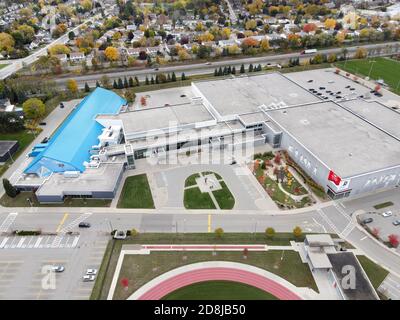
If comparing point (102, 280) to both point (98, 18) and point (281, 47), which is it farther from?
point (98, 18)

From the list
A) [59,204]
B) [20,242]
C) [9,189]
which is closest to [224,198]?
[59,204]

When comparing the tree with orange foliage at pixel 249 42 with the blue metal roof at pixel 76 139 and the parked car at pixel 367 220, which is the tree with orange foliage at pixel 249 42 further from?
the parked car at pixel 367 220

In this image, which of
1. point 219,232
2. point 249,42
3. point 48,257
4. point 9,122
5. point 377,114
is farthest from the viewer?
point 249,42

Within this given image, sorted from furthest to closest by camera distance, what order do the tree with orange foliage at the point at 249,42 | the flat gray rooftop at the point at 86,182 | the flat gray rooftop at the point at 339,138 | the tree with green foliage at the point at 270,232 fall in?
the tree with orange foliage at the point at 249,42, the flat gray rooftop at the point at 339,138, the flat gray rooftop at the point at 86,182, the tree with green foliage at the point at 270,232

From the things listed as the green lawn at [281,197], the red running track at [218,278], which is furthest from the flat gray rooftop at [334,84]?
the red running track at [218,278]

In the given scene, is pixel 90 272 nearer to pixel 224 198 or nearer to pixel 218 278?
pixel 218 278

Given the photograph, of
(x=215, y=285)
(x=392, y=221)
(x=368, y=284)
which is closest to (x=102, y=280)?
(x=215, y=285)
